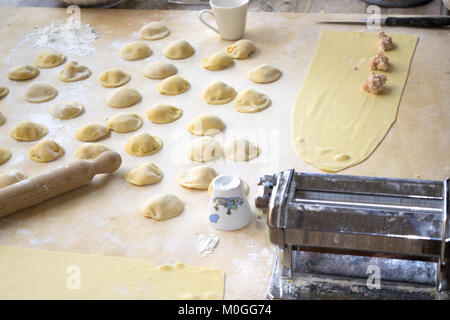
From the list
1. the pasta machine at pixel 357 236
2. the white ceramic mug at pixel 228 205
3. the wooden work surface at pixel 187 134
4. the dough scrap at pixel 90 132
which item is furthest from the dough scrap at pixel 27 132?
the pasta machine at pixel 357 236

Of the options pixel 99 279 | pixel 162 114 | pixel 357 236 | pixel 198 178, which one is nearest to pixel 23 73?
pixel 162 114

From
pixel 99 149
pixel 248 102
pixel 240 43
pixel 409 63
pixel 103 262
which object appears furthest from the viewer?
pixel 240 43

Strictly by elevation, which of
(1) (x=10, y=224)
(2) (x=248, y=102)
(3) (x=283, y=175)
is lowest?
(1) (x=10, y=224)

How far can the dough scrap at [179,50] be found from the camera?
7.92ft

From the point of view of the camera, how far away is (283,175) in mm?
1261

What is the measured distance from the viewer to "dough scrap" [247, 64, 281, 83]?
221 cm

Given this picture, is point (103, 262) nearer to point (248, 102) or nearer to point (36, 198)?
point (36, 198)

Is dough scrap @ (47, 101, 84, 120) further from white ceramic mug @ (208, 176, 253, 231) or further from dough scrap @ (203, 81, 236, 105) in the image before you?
white ceramic mug @ (208, 176, 253, 231)

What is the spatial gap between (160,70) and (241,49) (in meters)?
0.37

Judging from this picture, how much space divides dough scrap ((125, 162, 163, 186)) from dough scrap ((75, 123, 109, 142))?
0.27 metres

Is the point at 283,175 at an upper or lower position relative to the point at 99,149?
upper

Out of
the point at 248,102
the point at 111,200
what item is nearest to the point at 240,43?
the point at 248,102
